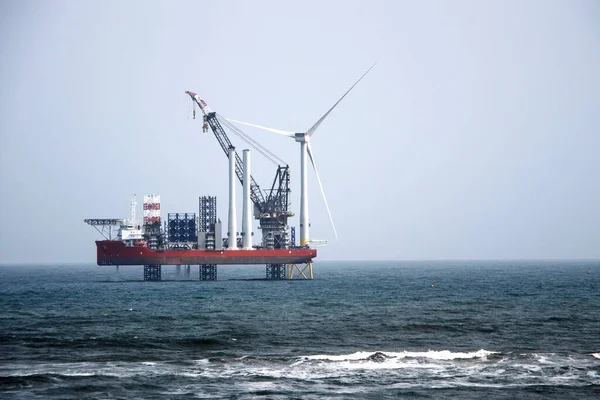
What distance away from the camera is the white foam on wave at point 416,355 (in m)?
53.0

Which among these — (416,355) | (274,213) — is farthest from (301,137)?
(416,355)

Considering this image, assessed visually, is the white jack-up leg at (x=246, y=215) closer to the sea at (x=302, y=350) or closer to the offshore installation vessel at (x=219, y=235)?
the offshore installation vessel at (x=219, y=235)

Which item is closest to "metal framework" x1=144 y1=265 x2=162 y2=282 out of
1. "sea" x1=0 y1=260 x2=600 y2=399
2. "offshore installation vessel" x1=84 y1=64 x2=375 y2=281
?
"offshore installation vessel" x1=84 y1=64 x2=375 y2=281

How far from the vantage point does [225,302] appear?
104312 millimetres

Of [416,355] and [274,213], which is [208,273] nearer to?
[274,213]

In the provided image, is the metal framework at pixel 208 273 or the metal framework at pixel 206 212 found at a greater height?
the metal framework at pixel 206 212

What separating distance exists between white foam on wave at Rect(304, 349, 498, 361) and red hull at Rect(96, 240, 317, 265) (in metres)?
111

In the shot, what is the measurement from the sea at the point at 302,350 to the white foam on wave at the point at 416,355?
0.47ft

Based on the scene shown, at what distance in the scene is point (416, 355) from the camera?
5428 cm

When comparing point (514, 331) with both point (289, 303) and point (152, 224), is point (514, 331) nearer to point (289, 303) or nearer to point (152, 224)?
point (289, 303)

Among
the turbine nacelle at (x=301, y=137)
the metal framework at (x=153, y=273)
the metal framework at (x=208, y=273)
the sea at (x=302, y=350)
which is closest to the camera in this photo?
the sea at (x=302, y=350)

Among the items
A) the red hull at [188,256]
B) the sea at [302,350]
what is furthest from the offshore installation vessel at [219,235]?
the sea at [302,350]

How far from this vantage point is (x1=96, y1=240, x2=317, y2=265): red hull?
545 ft

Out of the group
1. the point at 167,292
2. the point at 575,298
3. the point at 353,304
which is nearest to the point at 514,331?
the point at 353,304
